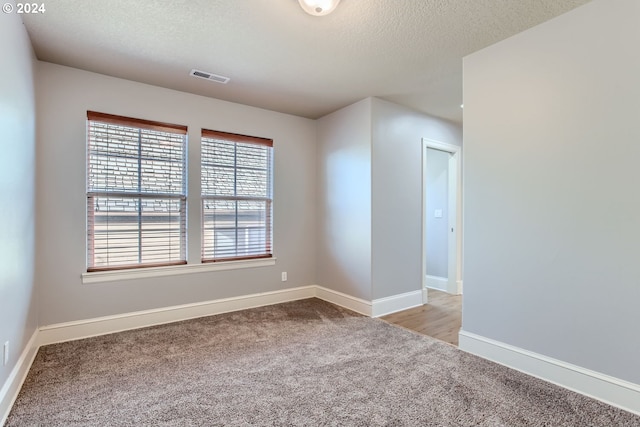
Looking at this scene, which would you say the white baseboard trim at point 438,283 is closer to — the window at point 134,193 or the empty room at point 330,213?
the empty room at point 330,213

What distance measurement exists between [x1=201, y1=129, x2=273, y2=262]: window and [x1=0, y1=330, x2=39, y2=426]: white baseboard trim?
1601mm

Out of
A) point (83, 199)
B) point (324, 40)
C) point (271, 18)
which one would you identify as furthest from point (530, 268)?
point (83, 199)

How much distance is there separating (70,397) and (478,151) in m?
3.44

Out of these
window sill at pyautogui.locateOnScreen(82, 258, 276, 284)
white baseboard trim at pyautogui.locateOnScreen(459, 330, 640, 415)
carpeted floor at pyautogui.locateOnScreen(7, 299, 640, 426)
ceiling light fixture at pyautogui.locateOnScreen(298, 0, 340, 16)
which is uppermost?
ceiling light fixture at pyautogui.locateOnScreen(298, 0, 340, 16)

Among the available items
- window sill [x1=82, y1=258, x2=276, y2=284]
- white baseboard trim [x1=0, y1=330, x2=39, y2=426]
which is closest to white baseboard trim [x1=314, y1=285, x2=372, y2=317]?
window sill [x1=82, y1=258, x2=276, y2=284]

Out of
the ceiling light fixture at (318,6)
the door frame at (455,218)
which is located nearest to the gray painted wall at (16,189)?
the ceiling light fixture at (318,6)

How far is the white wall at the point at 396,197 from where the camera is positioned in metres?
3.72

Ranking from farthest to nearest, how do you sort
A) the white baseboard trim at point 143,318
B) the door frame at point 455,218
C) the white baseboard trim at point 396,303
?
the door frame at point 455,218 < the white baseboard trim at point 396,303 < the white baseboard trim at point 143,318

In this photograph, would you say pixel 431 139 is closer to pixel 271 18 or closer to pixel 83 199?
pixel 271 18

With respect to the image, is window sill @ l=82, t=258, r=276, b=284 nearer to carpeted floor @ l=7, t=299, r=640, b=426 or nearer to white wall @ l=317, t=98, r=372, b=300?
carpeted floor @ l=7, t=299, r=640, b=426

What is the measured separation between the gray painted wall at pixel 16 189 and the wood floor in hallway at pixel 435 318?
3.16m

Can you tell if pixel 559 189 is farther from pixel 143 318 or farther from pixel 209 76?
pixel 143 318

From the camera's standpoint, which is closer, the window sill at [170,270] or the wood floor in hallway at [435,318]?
the window sill at [170,270]

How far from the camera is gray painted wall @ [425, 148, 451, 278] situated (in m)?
4.88
